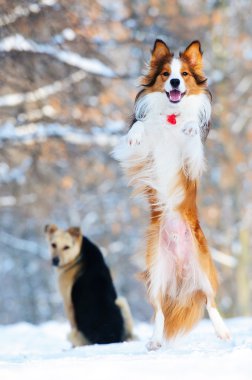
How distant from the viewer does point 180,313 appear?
6.67m

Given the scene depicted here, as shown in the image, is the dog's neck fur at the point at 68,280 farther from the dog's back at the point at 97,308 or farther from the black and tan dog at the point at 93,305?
the dog's back at the point at 97,308

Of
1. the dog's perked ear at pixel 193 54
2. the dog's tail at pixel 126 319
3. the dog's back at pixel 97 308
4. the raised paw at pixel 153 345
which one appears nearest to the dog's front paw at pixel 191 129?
the dog's perked ear at pixel 193 54

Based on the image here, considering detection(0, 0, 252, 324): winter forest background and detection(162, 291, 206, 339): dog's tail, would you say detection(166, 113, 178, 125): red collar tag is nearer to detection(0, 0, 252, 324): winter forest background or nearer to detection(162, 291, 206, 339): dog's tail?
detection(0, 0, 252, 324): winter forest background

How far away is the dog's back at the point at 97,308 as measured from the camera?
352 inches

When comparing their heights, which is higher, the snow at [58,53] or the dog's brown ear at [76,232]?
the snow at [58,53]

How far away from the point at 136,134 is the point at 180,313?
156cm

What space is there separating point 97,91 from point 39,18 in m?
2.95

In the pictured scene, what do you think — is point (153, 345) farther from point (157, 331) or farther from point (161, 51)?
point (161, 51)

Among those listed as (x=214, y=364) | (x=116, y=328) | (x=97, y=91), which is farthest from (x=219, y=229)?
(x=214, y=364)

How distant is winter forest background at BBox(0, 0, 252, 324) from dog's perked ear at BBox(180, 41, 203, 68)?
0.83 meters

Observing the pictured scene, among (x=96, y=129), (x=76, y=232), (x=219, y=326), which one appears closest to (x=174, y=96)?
(x=219, y=326)

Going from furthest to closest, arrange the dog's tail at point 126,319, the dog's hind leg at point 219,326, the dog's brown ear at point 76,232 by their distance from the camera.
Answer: the dog's brown ear at point 76,232 < the dog's tail at point 126,319 < the dog's hind leg at point 219,326

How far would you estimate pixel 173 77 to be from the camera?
21.7ft

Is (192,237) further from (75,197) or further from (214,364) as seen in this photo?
(75,197)
